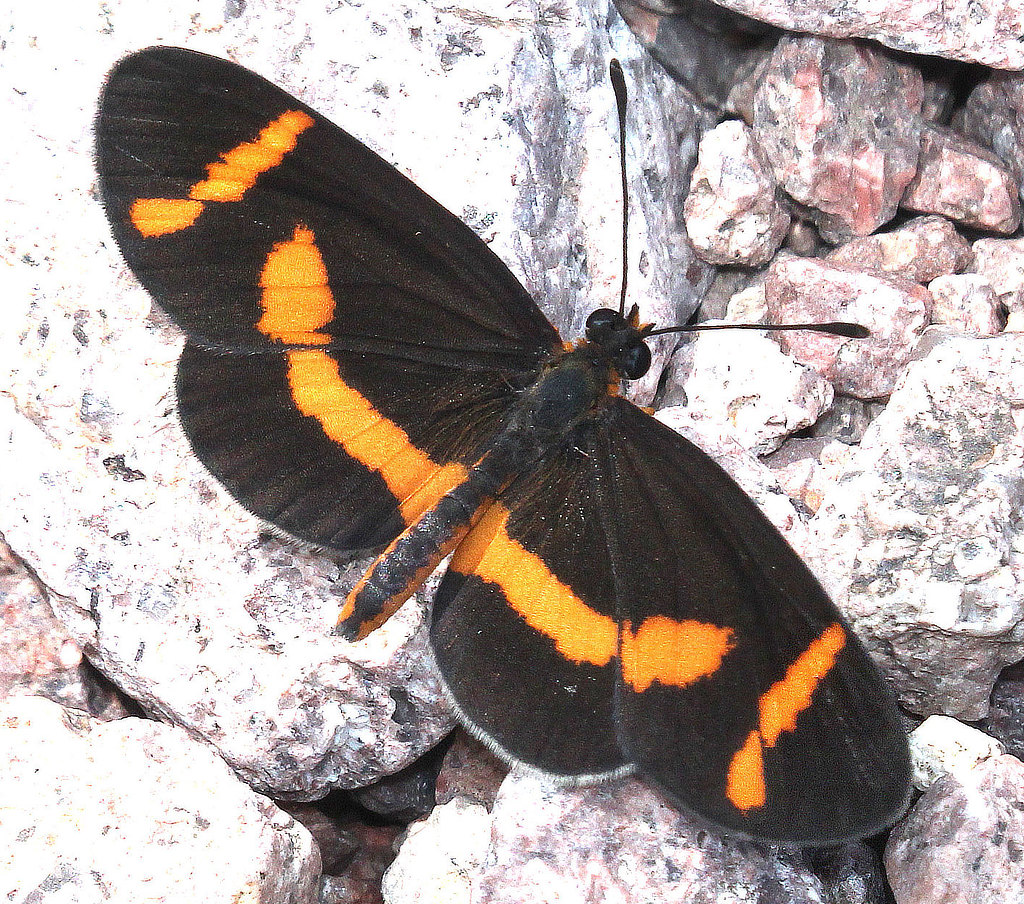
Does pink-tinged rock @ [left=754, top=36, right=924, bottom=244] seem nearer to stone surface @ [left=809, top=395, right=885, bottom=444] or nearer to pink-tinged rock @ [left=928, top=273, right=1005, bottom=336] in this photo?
pink-tinged rock @ [left=928, top=273, right=1005, bottom=336]

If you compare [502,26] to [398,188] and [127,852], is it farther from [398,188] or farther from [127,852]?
[127,852]

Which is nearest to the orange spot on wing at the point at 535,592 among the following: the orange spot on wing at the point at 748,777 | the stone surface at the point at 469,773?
the orange spot on wing at the point at 748,777

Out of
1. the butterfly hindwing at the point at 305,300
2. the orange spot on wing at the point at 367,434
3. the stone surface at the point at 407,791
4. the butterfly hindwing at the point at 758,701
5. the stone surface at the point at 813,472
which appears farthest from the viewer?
the stone surface at the point at 813,472

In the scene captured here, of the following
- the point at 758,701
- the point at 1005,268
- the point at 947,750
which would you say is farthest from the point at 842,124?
the point at 758,701

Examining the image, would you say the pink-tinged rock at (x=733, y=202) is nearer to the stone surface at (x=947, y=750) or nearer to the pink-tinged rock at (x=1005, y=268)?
the pink-tinged rock at (x=1005, y=268)

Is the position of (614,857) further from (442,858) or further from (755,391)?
(755,391)

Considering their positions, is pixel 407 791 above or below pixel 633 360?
below

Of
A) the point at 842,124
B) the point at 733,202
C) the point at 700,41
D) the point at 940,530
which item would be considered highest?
the point at 700,41

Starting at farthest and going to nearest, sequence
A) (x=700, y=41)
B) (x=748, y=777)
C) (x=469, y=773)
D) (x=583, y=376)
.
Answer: (x=700, y=41), (x=469, y=773), (x=583, y=376), (x=748, y=777)
